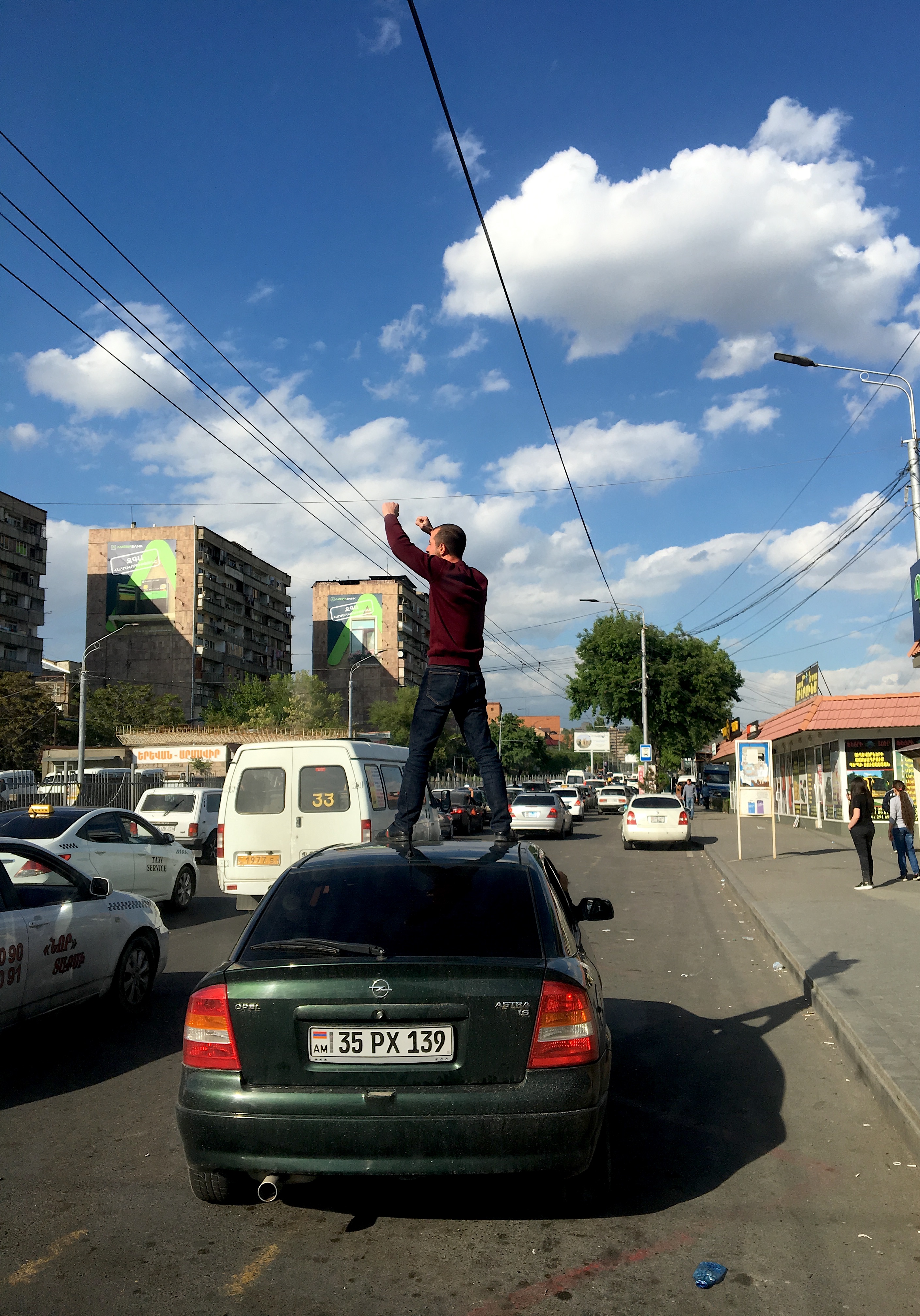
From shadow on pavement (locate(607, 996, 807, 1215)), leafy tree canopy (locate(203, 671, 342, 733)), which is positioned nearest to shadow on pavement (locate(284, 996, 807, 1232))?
shadow on pavement (locate(607, 996, 807, 1215))

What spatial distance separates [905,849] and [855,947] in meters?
7.48

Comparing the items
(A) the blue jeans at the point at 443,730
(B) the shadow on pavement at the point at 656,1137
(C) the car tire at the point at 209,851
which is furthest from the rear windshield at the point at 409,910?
(C) the car tire at the point at 209,851

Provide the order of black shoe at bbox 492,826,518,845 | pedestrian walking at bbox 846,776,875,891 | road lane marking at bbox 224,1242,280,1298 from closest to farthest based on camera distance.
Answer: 1. road lane marking at bbox 224,1242,280,1298
2. black shoe at bbox 492,826,518,845
3. pedestrian walking at bbox 846,776,875,891

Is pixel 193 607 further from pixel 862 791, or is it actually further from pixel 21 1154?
pixel 21 1154

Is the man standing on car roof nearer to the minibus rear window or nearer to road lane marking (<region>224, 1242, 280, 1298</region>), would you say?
road lane marking (<region>224, 1242, 280, 1298</region>)

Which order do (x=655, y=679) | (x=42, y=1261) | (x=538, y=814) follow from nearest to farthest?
(x=42, y=1261) < (x=538, y=814) < (x=655, y=679)

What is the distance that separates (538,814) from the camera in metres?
31.7

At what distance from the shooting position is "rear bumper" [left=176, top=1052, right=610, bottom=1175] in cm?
360

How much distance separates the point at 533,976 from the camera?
12.5ft

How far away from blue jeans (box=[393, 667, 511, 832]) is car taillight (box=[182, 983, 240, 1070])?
6.21 feet

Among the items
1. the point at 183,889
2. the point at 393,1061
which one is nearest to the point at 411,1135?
the point at 393,1061

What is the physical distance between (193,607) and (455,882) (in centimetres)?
10201


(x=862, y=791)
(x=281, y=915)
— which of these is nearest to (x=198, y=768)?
(x=862, y=791)

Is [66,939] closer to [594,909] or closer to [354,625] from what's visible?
[594,909]
